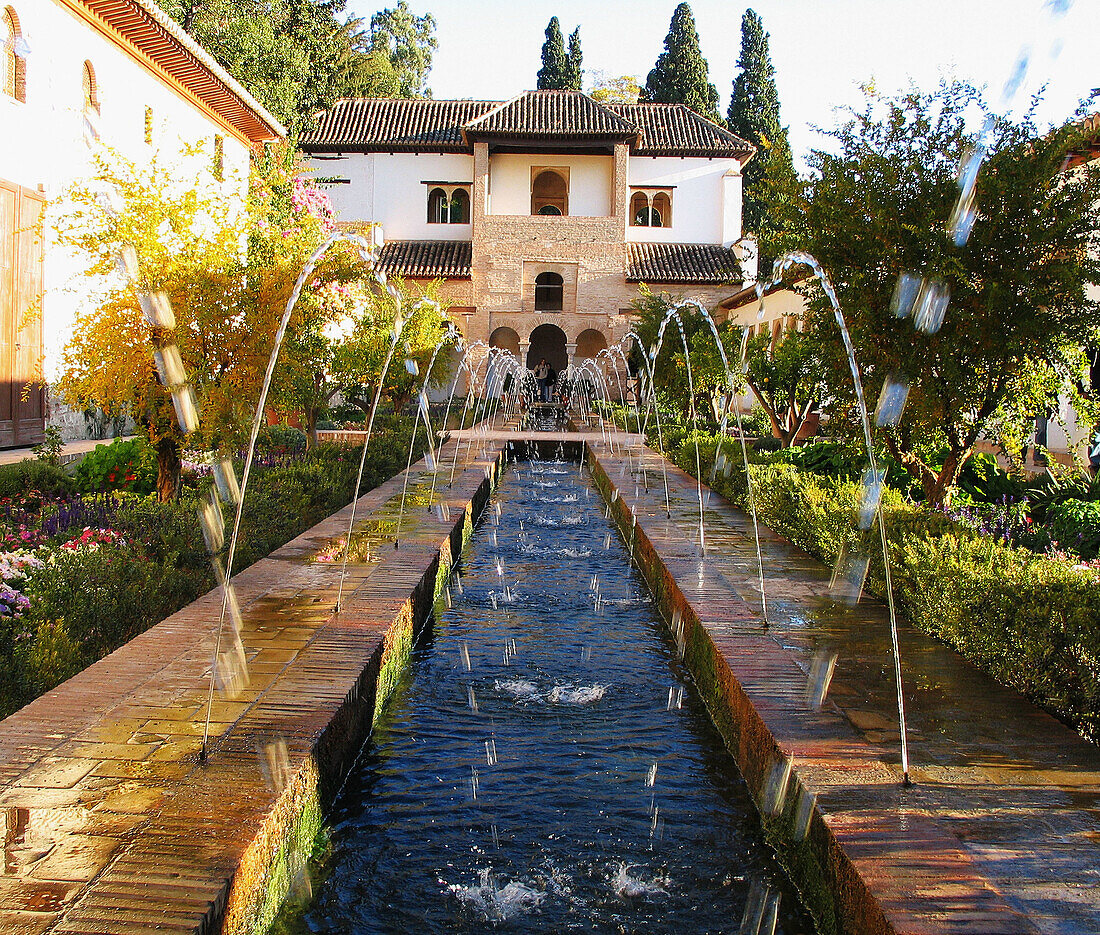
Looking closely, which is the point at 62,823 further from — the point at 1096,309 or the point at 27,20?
the point at 27,20

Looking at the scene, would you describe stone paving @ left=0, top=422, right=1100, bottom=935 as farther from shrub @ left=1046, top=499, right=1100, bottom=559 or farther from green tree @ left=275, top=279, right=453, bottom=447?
green tree @ left=275, top=279, right=453, bottom=447

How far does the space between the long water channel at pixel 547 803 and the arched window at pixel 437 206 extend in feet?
80.8

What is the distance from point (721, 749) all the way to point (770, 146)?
14.8ft

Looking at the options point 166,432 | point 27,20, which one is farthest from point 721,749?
point 27,20

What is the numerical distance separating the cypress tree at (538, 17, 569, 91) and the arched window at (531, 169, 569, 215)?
35.1 feet

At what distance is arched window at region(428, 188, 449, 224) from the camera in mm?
28922

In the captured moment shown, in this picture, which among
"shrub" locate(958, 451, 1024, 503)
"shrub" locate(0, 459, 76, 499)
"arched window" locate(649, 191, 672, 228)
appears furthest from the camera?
"arched window" locate(649, 191, 672, 228)

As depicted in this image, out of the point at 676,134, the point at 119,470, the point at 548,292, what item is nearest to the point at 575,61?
the point at 676,134

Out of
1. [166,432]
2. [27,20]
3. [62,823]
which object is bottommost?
[62,823]

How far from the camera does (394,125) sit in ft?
95.2

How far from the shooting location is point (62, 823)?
246cm

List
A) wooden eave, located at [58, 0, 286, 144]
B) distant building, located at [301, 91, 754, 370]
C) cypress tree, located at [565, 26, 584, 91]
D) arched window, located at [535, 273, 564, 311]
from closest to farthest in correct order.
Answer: wooden eave, located at [58, 0, 286, 144]
distant building, located at [301, 91, 754, 370]
arched window, located at [535, 273, 564, 311]
cypress tree, located at [565, 26, 584, 91]

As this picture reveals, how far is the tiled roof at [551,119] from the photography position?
88.9 feet

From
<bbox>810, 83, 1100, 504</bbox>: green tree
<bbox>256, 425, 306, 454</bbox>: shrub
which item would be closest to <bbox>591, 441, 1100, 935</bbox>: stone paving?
<bbox>810, 83, 1100, 504</bbox>: green tree
